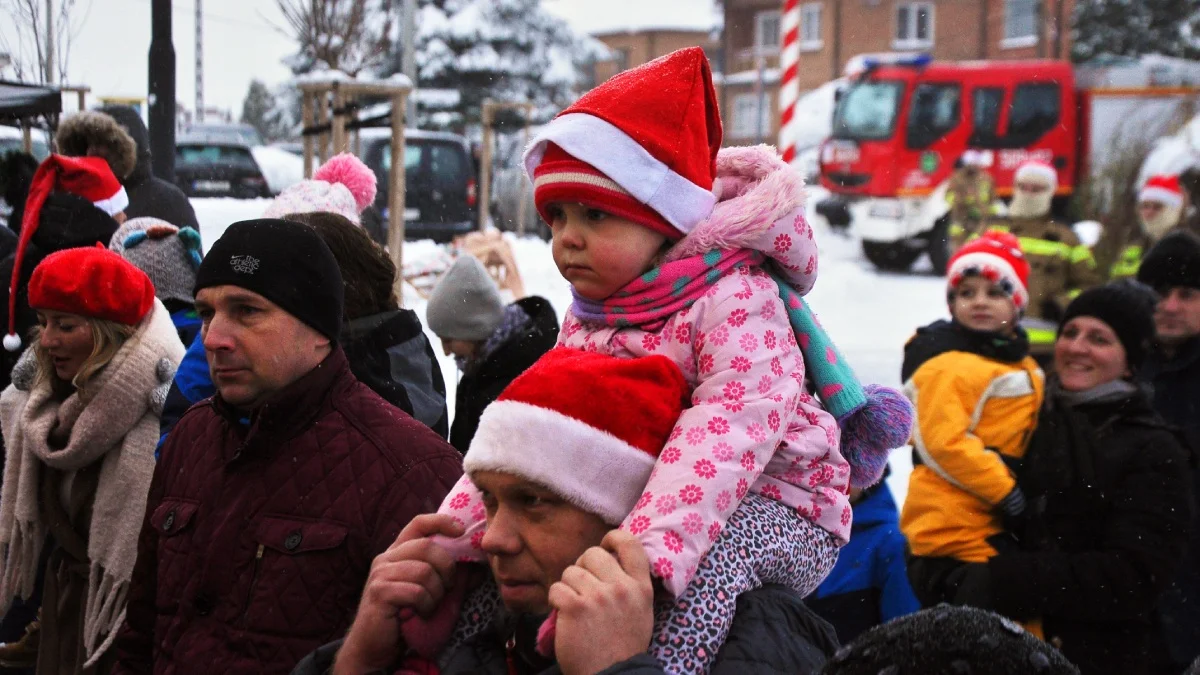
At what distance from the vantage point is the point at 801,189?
1953 mm

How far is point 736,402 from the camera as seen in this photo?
171 cm

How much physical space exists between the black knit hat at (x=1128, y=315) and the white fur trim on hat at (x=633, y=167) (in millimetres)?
2566

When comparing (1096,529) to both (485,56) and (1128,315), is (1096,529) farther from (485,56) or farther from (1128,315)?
(485,56)

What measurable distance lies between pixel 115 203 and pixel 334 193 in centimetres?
152

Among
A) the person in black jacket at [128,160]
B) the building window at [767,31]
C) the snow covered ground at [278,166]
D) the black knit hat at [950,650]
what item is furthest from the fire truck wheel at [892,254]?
the building window at [767,31]

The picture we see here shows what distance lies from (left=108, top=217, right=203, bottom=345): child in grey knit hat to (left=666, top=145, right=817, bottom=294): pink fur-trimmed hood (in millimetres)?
2782

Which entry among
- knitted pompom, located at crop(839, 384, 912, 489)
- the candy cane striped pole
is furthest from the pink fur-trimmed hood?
the candy cane striped pole

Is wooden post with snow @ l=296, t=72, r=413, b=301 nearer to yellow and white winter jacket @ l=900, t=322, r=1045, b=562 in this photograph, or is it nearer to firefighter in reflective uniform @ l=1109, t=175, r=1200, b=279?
yellow and white winter jacket @ l=900, t=322, r=1045, b=562

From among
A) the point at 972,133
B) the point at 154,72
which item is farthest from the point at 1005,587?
the point at 972,133

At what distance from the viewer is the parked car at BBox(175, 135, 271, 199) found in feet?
48.2

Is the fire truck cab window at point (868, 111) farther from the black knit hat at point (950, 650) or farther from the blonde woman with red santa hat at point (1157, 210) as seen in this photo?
the black knit hat at point (950, 650)

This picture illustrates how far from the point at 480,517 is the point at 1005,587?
2359mm

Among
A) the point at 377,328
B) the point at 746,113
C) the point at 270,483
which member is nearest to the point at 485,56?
the point at 746,113

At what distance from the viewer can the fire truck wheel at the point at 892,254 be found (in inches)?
822
